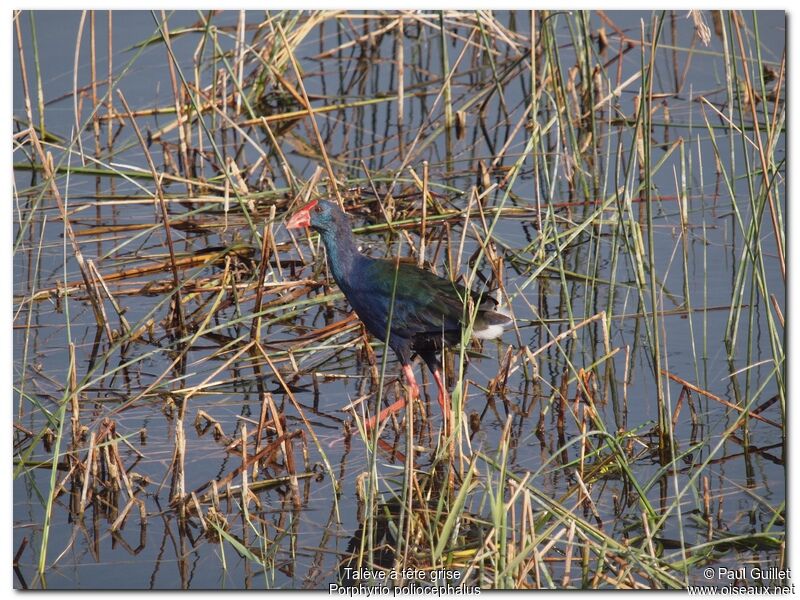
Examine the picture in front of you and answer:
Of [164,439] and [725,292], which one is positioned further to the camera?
[725,292]

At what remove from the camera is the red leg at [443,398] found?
11.8ft

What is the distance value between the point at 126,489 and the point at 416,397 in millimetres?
1098

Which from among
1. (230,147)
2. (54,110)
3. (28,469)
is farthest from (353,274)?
(54,110)

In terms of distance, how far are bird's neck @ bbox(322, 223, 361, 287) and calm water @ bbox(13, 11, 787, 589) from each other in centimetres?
29

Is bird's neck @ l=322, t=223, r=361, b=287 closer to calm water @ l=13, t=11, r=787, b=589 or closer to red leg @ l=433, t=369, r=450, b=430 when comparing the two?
calm water @ l=13, t=11, r=787, b=589

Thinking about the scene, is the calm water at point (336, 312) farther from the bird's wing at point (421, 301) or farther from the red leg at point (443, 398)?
the bird's wing at point (421, 301)

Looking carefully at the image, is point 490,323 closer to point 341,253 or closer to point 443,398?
point 443,398

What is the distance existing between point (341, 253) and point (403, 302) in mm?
334

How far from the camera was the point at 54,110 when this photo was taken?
6625 millimetres

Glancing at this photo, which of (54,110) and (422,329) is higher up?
(54,110)

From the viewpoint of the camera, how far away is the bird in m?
3.84

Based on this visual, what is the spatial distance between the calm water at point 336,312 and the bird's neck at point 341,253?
0.29 m

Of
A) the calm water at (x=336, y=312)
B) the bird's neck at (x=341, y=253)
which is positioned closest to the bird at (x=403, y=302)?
the bird's neck at (x=341, y=253)

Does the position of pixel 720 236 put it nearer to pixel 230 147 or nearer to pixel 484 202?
pixel 484 202
